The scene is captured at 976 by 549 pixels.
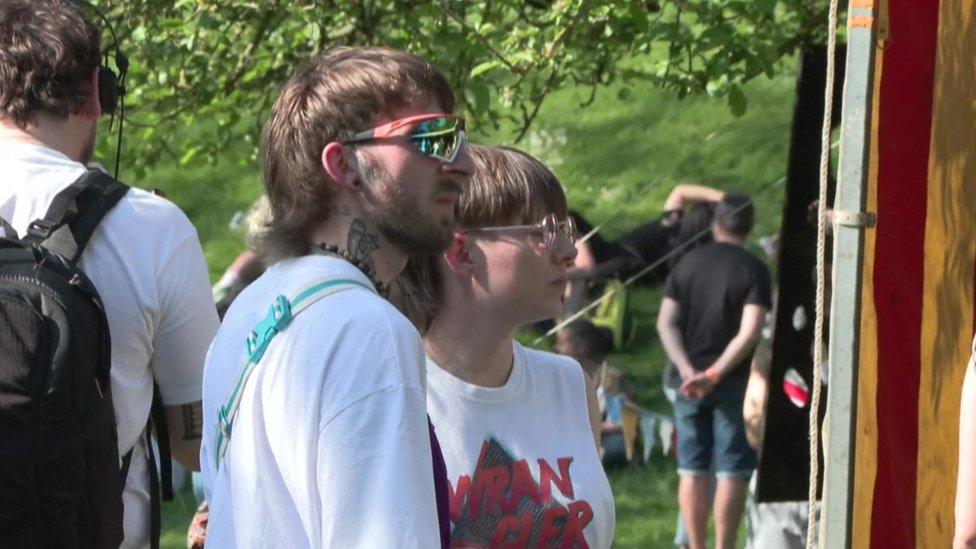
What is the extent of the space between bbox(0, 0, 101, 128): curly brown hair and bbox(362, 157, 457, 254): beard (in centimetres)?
115

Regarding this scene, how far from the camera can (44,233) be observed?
9.64ft

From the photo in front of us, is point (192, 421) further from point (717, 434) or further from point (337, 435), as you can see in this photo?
point (717, 434)

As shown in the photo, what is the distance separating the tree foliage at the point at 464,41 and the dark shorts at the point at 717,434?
8.18 feet

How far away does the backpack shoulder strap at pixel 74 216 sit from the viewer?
9.69ft

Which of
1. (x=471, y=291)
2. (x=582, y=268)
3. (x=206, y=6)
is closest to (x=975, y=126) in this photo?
(x=471, y=291)

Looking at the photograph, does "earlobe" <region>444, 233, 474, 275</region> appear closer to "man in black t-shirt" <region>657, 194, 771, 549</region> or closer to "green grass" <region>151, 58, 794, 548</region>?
"man in black t-shirt" <region>657, 194, 771, 549</region>

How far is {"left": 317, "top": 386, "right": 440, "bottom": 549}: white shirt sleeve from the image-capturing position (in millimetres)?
1897

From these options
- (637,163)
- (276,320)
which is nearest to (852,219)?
(276,320)

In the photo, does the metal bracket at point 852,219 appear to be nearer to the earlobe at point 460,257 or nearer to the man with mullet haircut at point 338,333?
the earlobe at point 460,257

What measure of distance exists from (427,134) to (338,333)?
1.24ft

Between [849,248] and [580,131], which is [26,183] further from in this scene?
[580,131]

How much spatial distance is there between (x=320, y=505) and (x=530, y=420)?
97 centimetres

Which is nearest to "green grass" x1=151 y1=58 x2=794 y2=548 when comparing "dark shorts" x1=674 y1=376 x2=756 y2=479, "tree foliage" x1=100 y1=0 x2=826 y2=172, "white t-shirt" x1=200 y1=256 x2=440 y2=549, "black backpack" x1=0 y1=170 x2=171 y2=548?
"dark shorts" x1=674 y1=376 x2=756 y2=479

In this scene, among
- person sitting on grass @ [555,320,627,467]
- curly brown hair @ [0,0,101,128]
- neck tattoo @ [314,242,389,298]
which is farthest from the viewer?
person sitting on grass @ [555,320,627,467]
